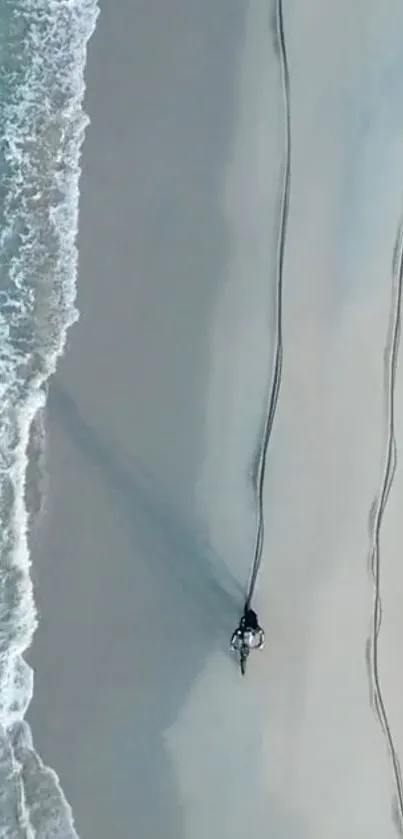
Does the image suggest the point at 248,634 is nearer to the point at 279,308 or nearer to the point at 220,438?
the point at 220,438

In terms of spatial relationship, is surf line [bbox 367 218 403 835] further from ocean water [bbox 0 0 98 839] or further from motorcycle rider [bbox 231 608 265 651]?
ocean water [bbox 0 0 98 839]

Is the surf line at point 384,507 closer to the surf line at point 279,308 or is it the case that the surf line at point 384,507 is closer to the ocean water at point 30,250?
the surf line at point 279,308

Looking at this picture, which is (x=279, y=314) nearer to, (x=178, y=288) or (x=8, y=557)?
(x=178, y=288)

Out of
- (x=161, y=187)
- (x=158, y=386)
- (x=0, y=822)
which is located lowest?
(x=0, y=822)

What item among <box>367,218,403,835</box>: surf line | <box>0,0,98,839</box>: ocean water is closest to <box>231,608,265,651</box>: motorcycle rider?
<box>367,218,403,835</box>: surf line

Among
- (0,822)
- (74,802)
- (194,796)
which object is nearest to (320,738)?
(194,796)

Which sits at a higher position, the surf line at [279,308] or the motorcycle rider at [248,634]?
the surf line at [279,308]

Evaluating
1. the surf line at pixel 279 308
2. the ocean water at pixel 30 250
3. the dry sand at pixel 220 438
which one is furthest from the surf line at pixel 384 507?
the ocean water at pixel 30 250
